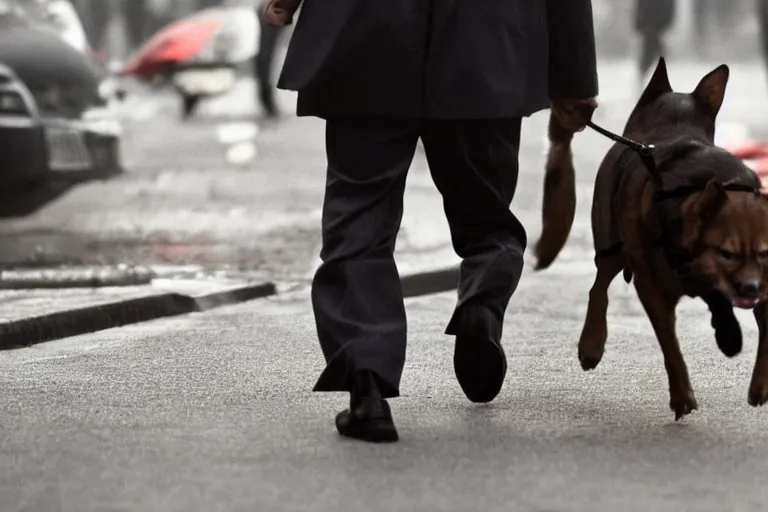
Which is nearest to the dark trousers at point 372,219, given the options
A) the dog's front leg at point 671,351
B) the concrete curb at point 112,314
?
the dog's front leg at point 671,351

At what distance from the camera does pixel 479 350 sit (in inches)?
225

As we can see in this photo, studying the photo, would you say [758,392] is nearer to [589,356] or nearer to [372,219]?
[589,356]

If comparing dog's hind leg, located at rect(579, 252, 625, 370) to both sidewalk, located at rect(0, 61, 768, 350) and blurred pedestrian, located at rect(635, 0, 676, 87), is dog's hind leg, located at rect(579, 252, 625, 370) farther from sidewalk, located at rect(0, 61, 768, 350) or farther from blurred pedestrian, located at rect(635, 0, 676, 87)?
blurred pedestrian, located at rect(635, 0, 676, 87)

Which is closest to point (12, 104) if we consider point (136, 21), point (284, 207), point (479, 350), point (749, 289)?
point (284, 207)

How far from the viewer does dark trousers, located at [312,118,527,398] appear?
17.9ft

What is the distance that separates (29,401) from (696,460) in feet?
7.12

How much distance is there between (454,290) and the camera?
989 centimetres

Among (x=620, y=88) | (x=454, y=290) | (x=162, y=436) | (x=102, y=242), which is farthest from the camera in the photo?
(x=620, y=88)

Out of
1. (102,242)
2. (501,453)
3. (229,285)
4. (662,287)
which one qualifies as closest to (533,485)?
(501,453)

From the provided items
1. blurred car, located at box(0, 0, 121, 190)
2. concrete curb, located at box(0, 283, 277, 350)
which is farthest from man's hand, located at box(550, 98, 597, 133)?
blurred car, located at box(0, 0, 121, 190)

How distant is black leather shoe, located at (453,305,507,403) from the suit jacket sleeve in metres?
0.73

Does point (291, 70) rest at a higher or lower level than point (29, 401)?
higher

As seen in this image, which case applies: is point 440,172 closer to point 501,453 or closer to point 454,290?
point 501,453

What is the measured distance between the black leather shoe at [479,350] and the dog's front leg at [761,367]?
2.43 feet
